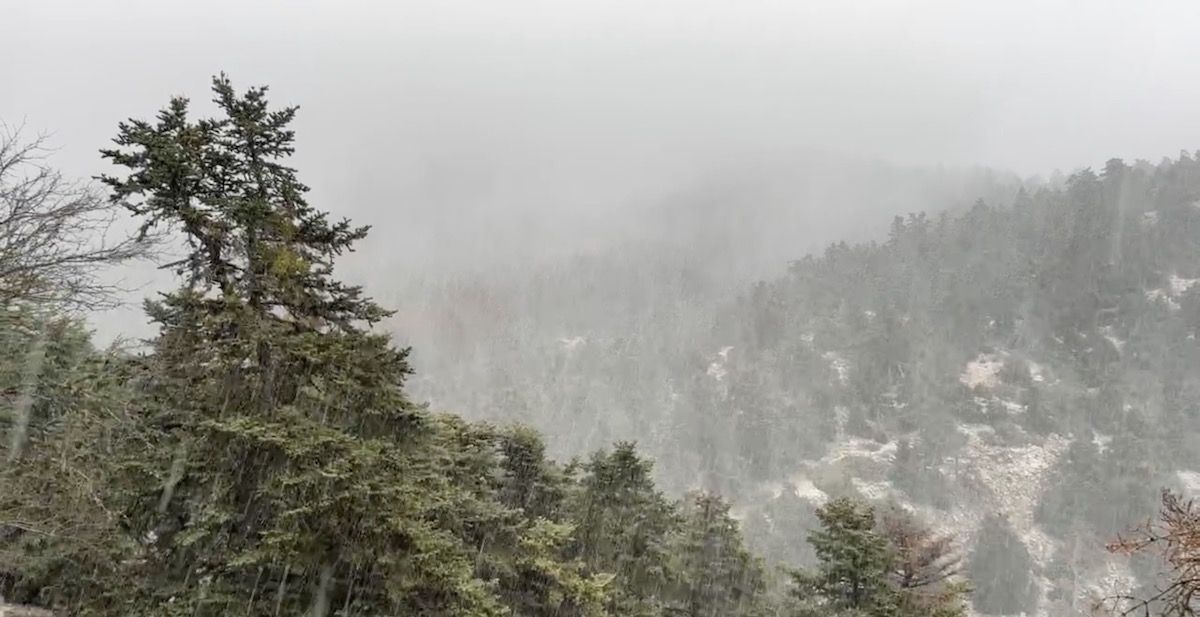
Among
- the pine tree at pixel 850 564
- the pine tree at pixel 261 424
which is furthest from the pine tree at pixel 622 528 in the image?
the pine tree at pixel 261 424

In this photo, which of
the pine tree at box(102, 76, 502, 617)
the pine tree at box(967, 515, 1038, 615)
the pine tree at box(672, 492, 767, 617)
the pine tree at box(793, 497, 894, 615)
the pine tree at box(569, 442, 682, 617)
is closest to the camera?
the pine tree at box(102, 76, 502, 617)

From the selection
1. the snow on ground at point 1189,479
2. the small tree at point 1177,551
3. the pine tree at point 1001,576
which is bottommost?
the small tree at point 1177,551

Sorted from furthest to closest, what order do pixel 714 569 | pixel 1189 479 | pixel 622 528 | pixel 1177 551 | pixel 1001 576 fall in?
pixel 1189 479
pixel 1001 576
pixel 714 569
pixel 622 528
pixel 1177 551

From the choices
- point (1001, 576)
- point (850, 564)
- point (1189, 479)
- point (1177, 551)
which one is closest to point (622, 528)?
point (850, 564)

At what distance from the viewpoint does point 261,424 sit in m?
10.9

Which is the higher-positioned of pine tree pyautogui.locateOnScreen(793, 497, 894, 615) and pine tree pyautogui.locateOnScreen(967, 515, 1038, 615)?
pine tree pyautogui.locateOnScreen(967, 515, 1038, 615)

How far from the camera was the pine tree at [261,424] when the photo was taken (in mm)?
10844

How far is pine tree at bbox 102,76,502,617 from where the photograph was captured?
1084 cm

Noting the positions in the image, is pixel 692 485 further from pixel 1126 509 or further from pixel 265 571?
pixel 265 571

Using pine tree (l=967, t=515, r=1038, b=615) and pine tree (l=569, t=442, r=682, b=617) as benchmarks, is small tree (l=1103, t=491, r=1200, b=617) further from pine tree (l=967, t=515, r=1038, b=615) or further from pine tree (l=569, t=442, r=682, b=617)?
pine tree (l=967, t=515, r=1038, b=615)

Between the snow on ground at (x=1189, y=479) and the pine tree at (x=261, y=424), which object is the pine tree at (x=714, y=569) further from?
the snow on ground at (x=1189, y=479)

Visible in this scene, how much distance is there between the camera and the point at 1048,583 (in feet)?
464

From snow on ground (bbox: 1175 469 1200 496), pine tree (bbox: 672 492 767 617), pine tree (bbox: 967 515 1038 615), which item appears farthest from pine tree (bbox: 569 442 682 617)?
snow on ground (bbox: 1175 469 1200 496)

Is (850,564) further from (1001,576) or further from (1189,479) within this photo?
(1189,479)
